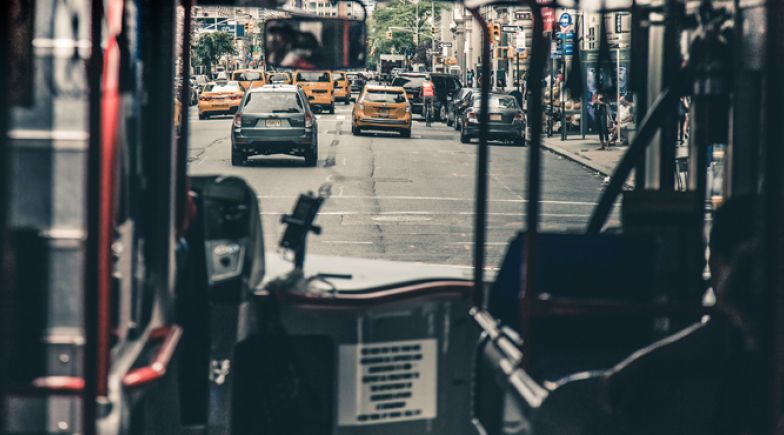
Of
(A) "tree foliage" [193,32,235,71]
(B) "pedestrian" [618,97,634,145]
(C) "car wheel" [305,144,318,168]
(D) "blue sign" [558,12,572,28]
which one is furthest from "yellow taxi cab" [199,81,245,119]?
(B) "pedestrian" [618,97,634,145]

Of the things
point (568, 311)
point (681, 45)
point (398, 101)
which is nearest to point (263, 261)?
point (568, 311)

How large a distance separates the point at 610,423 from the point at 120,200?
1.61 m

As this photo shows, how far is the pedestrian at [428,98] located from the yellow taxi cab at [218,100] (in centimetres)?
686

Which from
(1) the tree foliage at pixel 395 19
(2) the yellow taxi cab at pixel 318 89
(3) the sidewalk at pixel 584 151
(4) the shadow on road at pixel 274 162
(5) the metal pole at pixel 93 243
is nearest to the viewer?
(5) the metal pole at pixel 93 243

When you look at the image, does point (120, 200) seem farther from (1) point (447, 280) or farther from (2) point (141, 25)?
(1) point (447, 280)

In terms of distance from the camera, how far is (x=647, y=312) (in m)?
3.97

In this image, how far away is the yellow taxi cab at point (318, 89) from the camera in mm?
53094

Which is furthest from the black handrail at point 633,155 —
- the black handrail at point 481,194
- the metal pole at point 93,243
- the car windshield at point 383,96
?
the car windshield at point 383,96

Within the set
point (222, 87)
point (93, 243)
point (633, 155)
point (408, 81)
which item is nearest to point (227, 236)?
point (633, 155)

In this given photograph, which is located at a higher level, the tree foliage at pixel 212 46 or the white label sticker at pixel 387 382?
the tree foliage at pixel 212 46

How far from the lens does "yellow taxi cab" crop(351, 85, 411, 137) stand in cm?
4172

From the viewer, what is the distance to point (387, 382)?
4672 millimetres

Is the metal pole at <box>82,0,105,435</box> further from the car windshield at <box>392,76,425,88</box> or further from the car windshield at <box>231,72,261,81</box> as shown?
the car windshield at <box>231,72,261,81</box>

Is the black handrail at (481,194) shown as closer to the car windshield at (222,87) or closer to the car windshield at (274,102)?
the car windshield at (274,102)
